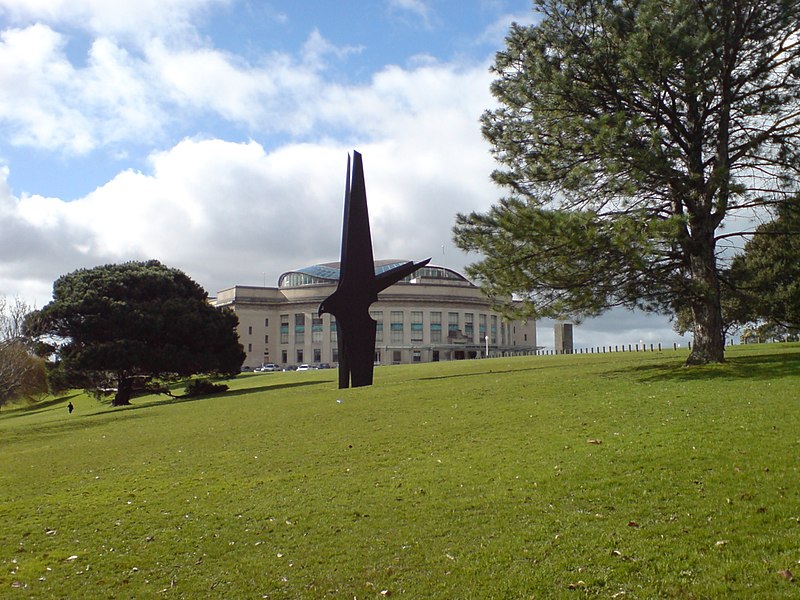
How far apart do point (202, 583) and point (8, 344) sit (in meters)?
31.2

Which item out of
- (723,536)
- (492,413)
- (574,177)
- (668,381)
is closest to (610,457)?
(723,536)

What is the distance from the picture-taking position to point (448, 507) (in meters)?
9.45

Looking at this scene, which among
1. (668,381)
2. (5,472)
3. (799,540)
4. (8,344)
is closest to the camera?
(799,540)

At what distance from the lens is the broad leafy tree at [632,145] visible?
19.5m

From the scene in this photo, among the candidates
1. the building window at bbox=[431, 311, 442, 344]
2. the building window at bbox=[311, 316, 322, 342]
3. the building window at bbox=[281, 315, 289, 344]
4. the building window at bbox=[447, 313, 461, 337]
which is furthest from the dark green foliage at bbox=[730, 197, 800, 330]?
the building window at bbox=[281, 315, 289, 344]

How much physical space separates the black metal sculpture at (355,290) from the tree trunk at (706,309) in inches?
470

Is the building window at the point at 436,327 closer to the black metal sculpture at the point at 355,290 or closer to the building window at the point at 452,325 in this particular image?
the building window at the point at 452,325

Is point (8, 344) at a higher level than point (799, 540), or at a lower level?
higher

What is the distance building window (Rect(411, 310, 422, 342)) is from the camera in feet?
388

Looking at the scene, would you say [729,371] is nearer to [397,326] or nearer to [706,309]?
[706,309]

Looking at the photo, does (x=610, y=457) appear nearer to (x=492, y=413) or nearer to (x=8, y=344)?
(x=492, y=413)

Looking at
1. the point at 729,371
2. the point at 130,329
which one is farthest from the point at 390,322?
the point at 729,371

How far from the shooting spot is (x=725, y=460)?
33.4 ft

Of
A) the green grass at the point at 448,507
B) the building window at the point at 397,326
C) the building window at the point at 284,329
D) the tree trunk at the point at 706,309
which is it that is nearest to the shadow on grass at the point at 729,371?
the tree trunk at the point at 706,309
